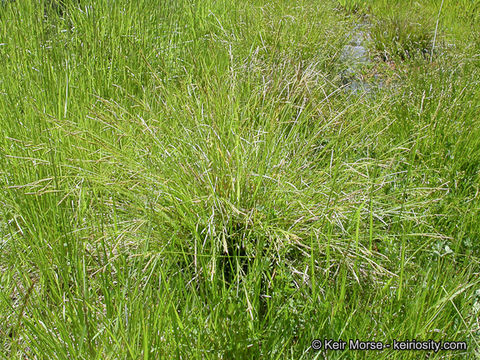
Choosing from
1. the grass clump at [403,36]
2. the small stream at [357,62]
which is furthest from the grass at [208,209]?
the grass clump at [403,36]

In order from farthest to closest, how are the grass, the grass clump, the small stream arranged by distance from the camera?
the grass clump → the small stream → the grass

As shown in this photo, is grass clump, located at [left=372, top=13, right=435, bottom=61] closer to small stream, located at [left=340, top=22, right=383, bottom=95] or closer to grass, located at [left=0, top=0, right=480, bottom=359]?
small stream, located at [left=340, top=22, right=383, bottom=95]

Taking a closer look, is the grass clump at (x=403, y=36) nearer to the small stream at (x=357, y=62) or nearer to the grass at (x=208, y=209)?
the small stream at (x=357, y=62)

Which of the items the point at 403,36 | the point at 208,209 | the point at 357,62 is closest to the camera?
the point at 208,209

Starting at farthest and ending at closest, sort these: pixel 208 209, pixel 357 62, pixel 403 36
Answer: pixel 403 36
pixel 357 62
pixel 208 209

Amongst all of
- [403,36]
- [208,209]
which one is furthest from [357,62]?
[208,209]

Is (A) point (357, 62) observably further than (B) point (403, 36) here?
No

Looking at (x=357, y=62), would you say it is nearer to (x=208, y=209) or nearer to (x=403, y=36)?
(x=403, y=36)

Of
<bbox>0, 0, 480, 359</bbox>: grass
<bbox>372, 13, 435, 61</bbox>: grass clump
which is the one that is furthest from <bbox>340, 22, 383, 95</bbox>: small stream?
<bbox>0, 0, 480, 359</bbox>: grass

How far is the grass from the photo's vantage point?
1274 mm

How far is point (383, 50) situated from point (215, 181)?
123 inches

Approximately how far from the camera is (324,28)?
3.63 m

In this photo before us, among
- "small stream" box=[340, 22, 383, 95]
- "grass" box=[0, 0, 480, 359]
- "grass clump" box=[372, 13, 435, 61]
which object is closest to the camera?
"grass" box=[0, 0, 480, 359]

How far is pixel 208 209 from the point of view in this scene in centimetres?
176
